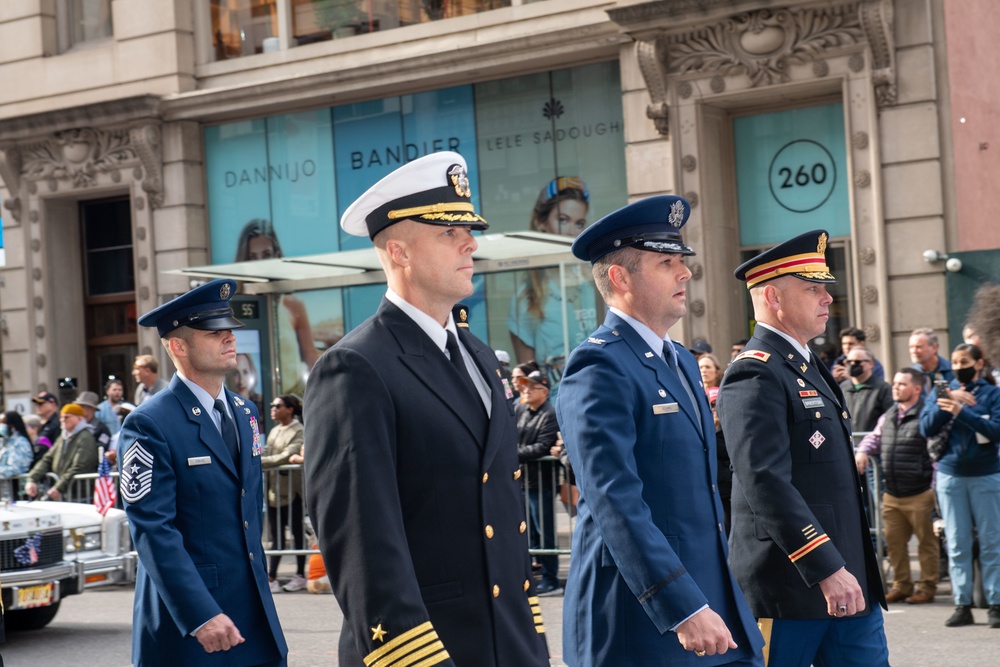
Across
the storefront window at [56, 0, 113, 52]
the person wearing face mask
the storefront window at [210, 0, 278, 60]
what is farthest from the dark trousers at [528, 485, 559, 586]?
the storefront window at [56, 0, 113, 52]

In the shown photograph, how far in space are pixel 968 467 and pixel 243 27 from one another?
14.8 m

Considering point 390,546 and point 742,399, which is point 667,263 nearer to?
point 742,399

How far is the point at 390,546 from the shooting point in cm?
333

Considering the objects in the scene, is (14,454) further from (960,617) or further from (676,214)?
(676,214)

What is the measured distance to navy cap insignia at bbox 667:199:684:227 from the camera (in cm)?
497

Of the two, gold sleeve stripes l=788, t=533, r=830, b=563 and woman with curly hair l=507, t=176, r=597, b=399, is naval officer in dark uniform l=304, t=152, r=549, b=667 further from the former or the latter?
woman with curly hair l=507, t=176, r=597, b=399

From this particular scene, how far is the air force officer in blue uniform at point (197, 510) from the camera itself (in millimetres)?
5309

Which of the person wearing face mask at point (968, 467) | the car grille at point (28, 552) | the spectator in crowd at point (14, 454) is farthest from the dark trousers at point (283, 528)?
the person wearing face mask at point (968, 467)

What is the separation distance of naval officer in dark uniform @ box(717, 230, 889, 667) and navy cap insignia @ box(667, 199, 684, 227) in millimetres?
878

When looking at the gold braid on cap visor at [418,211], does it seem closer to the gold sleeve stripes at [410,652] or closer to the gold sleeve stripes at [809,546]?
the gold sleeve stripes at [410,652]

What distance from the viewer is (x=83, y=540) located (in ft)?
39.5

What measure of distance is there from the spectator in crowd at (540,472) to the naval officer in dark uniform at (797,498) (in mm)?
7178

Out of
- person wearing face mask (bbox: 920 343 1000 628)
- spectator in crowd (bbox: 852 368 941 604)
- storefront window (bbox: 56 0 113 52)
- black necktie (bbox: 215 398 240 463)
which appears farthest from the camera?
storefront window (bbox: 56 0 113 52)

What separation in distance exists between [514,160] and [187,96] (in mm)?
5461
